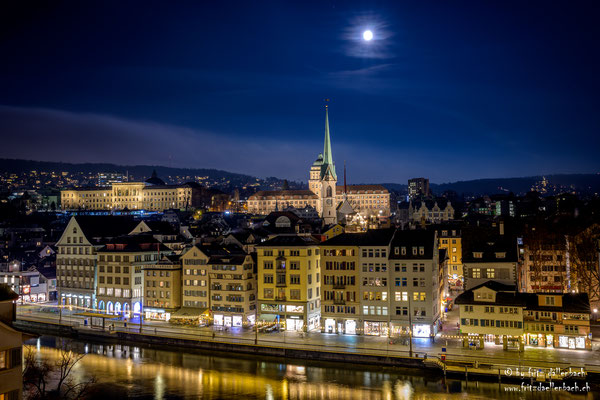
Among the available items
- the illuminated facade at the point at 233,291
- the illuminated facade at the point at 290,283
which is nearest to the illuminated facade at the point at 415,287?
the illuminated facade at the point at 290,283

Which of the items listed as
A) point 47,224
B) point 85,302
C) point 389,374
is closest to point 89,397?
point 389,374

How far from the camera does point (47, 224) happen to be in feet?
481

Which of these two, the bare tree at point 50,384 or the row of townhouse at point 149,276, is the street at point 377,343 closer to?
the row of townhouse at point 149,276

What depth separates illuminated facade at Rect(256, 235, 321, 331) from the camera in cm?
5409

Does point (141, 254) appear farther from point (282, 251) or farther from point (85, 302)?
point (282, 251)

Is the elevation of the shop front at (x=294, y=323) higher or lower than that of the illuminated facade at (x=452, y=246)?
lower

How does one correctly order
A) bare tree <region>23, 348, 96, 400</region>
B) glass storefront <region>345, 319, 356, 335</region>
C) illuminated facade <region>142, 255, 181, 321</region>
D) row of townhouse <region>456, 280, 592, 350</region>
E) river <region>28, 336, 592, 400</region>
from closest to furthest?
bare tree <region>23, 348, 96, 400</region> < river <region>28, 336, 592, 400</region> < row of townhouse <region>456, 280, 592, 350</region> < glass storefront <region>345, 319, 356, 335</region> < illuminated facade <region>142, 255, 181, 321</region>

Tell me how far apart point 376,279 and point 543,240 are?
20.6 metres

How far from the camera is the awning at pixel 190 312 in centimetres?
5809

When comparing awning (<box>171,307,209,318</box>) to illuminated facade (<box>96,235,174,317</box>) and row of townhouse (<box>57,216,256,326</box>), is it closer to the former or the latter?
row of townhouse (<box>57,216,256,326</box>)

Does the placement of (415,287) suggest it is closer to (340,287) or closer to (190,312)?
(340,287)

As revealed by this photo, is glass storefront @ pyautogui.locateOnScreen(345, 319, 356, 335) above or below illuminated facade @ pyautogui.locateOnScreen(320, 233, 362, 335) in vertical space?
below

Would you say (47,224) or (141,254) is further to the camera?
(47,224)

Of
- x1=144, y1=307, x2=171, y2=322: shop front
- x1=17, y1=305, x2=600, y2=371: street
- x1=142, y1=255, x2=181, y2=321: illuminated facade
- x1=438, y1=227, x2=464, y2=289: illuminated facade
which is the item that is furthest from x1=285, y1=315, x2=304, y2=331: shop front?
x1=438, y1=227, x2=464, y2=289: illuminated facade
